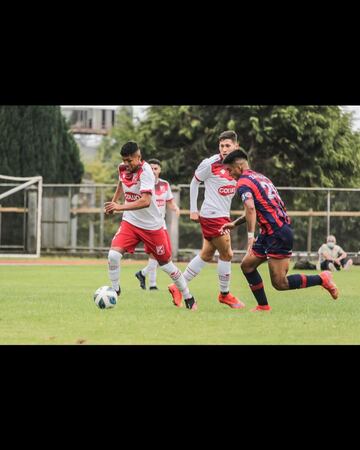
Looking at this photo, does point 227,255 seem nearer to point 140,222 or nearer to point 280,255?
point 140,222

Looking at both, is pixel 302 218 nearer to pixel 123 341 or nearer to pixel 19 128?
pixel 19 128

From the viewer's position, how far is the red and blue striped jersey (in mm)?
10445

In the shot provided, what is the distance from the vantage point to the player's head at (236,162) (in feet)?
34.5

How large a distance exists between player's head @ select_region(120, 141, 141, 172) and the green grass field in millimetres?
1794

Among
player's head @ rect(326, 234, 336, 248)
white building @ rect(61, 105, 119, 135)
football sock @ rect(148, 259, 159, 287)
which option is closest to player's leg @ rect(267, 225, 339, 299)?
football sock @ rect(148, 259, 159, 287)

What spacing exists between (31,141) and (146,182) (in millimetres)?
26135

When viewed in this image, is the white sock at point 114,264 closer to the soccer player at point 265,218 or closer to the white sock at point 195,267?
the white sock at point 195,267

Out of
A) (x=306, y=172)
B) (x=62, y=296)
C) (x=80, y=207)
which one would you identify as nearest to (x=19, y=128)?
(x=80, y=207)

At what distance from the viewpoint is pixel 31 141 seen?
36500 millimetres

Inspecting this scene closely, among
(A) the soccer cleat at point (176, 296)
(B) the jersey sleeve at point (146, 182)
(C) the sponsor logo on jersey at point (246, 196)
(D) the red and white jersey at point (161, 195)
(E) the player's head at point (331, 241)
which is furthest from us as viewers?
(E) the player's head at point (331, 241)

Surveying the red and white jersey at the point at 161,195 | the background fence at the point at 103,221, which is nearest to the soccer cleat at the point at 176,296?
the red and white jersey at the point at 161,195

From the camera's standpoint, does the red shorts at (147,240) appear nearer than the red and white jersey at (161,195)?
Yes

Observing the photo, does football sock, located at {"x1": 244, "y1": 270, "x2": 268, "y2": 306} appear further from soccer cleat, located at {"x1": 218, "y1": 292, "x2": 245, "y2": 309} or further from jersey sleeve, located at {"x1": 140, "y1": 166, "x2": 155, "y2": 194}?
jersey sleeve, located at {"x1": 140, "y1": 166, "x2": 155, "y2": 194}

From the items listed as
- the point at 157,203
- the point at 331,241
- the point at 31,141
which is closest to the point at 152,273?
the point at 157,203
